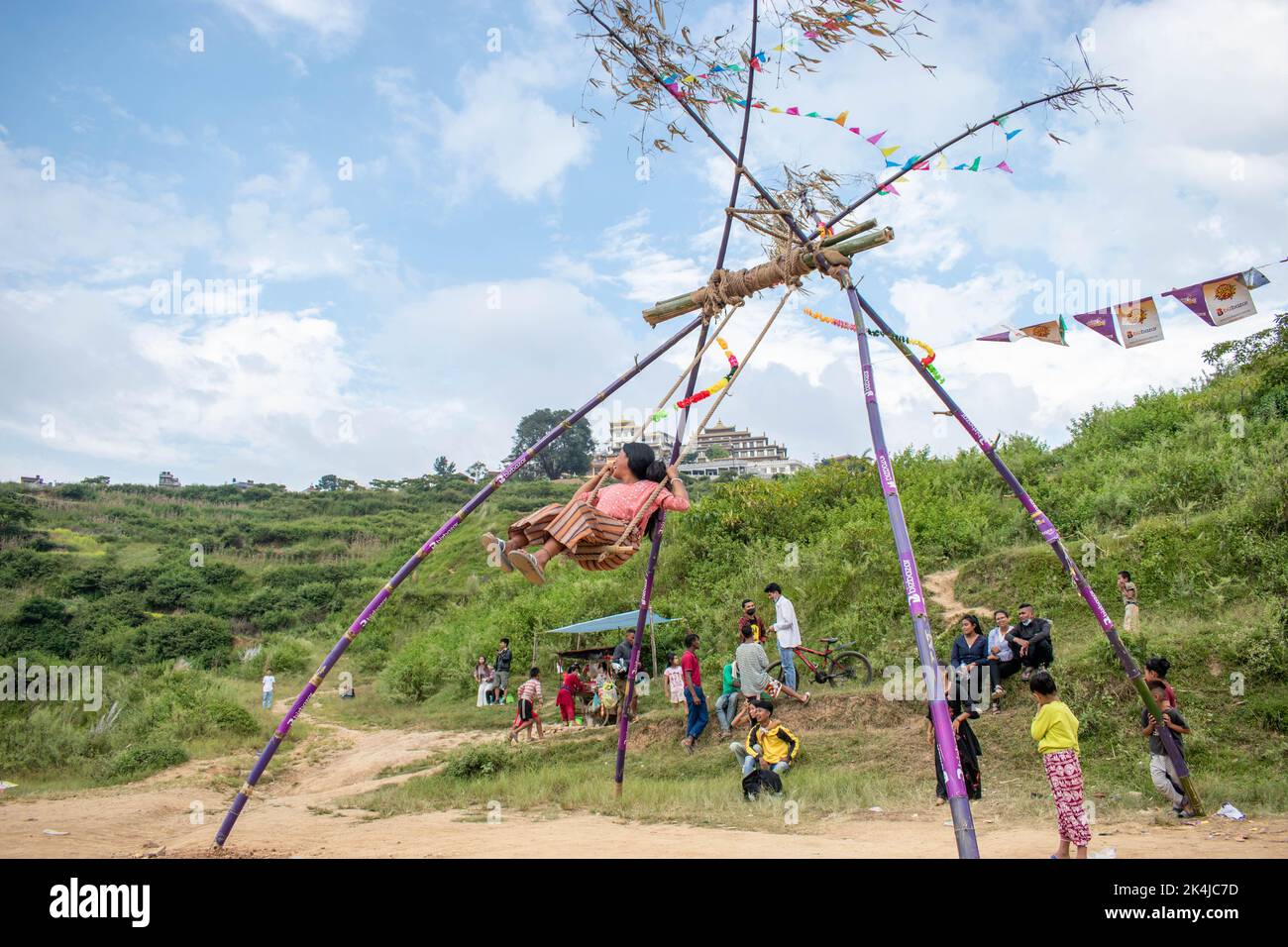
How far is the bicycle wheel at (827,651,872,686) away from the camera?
13.1 metres

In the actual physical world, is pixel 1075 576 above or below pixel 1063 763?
above

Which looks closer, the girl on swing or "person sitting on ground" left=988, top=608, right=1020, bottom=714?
the girl on swing

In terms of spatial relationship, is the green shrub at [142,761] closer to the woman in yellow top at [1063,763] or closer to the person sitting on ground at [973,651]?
the person sitting on ground at [973,651]

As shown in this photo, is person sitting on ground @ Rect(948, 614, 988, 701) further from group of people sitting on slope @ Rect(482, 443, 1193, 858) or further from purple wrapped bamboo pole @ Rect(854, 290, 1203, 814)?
purple wrapped bamboo pole @ Rect(854, 290, 1203, 814)

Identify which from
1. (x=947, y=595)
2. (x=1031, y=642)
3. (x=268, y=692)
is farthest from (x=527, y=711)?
(x=268, y=692)

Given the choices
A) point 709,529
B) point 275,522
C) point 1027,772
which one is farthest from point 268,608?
point 1027,772

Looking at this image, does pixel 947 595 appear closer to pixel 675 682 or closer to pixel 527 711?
pixel 675 682

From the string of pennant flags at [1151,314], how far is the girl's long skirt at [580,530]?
12.7 ft

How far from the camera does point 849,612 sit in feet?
50.5

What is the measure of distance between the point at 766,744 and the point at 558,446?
46.2 metres

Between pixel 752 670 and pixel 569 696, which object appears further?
pixel 569 696

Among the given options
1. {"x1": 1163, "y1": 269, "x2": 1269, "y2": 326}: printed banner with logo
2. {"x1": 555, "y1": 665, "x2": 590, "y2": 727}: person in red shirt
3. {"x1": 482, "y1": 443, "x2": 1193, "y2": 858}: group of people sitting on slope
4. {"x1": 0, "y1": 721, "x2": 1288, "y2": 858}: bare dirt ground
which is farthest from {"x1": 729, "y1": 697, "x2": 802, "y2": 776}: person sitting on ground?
{"x1": 555, "y1": 665, "x2": 590, "y2": 727}: person in red shirt

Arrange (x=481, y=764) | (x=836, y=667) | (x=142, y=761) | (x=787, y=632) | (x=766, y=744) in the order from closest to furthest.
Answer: (x=766, y=744)
(x=787, y=632)
(x=481, y=764)
(x=836, y=667)
(x=142, y=761)

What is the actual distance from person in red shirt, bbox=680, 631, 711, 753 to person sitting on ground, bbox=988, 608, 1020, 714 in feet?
11.7
